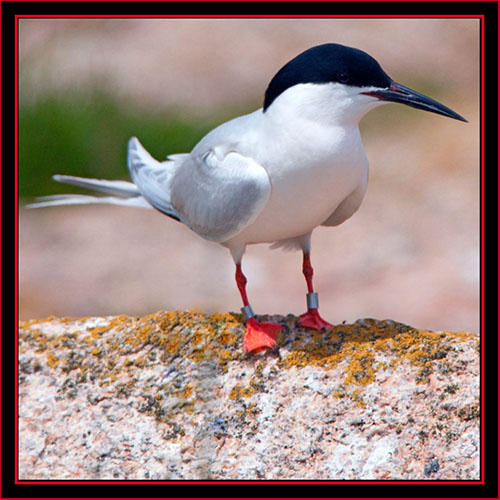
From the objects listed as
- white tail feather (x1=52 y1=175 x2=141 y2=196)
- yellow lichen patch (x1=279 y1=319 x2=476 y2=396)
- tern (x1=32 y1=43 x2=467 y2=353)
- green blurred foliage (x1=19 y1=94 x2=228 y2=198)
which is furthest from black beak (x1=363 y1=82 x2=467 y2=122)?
green blurred foliage (x1=19 y1=94 x2=228 y2=198)

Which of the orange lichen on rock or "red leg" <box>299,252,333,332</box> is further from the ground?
"red leg" <box>299,252,333,332</box>

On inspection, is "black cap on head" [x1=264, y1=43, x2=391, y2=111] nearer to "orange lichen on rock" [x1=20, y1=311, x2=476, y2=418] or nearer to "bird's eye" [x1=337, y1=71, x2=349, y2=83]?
"bird's eye" [x1=337, y1=71, x2=349, y2=83]

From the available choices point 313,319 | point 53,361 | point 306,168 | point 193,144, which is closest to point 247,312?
point 313,319

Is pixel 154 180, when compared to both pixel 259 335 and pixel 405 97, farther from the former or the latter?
pixel 405 97

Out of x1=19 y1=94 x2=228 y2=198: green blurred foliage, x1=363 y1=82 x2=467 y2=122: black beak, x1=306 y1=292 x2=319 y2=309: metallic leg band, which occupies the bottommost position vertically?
x1=306 y1=292 x2=319 y2=309: metallic leg band

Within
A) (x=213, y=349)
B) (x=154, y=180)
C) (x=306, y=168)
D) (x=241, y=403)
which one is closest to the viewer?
(x=241, y=403)

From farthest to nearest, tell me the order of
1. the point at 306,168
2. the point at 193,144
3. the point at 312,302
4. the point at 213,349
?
the point at 193,144 < the point at 312,302 < the point at 213,349 < the point at 306,168
